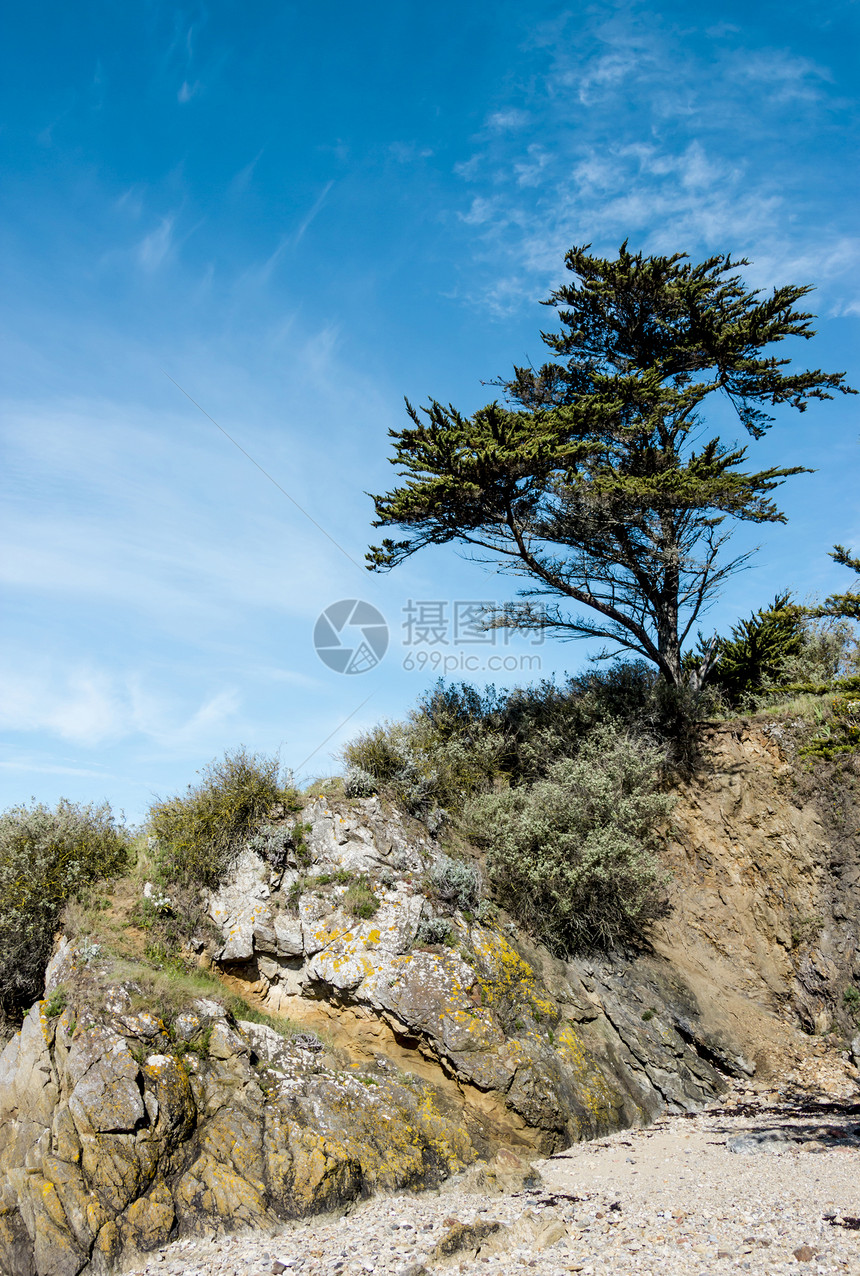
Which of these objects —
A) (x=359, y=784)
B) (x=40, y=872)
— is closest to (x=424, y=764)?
(x=359, y=784)

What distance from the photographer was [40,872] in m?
10.1

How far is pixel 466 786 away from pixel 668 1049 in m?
5.48

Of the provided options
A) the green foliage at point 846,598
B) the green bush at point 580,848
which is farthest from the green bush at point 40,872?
the green foliage at point 846,598

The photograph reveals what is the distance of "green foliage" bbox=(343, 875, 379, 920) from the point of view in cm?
1033

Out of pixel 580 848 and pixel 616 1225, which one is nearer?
pixel 616 1225

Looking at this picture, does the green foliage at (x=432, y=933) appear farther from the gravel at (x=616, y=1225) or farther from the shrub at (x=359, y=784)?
the gravel at (x=616, y=1225)

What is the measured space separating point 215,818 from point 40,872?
2.53 meters

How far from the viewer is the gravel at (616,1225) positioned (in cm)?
573

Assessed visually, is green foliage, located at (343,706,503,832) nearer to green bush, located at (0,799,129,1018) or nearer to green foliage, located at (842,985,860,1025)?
green bush, located at (0,799,129,1018)

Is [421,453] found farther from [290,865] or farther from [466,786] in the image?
[290,865]

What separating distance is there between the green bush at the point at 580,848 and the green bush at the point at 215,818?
12.3 ft

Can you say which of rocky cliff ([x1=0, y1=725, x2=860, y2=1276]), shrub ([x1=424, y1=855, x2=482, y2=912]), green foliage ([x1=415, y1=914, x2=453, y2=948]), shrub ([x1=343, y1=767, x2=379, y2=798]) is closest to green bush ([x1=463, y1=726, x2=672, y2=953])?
rocky cliff ([x1=0, y1=725, x2=860, y2=1276])

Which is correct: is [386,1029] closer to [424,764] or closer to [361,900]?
[361,900]

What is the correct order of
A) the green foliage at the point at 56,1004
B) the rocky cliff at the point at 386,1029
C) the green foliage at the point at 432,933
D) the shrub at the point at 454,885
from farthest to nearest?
A: the shrub at the point at 454,885
the green foliage at the point at 432,933
the green foliage at the point at 56,1004
the rocky cliff at the point at 386,1029
